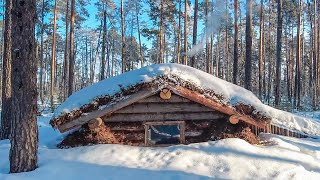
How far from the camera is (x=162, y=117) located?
23.5ft

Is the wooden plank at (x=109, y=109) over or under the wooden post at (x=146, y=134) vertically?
over

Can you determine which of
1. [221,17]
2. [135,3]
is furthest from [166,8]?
[221,17]

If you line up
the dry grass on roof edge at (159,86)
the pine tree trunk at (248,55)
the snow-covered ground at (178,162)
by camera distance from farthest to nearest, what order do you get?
the pine tree trunk at (248,55) → the dry grass on roof edge at (159,86) → the snow-covered ground at (178,162)

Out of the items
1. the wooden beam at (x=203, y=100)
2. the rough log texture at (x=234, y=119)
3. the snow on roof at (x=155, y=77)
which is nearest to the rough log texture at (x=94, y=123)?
the snow on roof at (x=155, y=77)

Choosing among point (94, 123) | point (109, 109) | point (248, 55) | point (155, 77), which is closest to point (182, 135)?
point (155, 77)

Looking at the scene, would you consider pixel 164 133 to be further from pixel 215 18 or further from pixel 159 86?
pixel 215 18

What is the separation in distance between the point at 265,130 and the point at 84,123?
4.82 meters

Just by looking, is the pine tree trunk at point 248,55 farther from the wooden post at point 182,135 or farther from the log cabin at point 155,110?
the wooden post at point 182,135

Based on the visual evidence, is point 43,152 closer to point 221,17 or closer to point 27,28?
point 27,28

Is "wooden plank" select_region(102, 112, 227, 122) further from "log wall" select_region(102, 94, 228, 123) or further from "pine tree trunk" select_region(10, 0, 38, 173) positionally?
"pine tree trunk" select_region(10, 0, 38, 173)

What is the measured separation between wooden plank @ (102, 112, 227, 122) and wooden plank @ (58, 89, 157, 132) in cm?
29

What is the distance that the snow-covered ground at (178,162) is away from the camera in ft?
17.8

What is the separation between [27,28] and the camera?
5242 mm

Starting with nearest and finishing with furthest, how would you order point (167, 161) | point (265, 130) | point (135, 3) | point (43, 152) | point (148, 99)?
point (167, 161)
point (43, 152)
point (148, 99)
point (265, 130)
point (135, 3)
